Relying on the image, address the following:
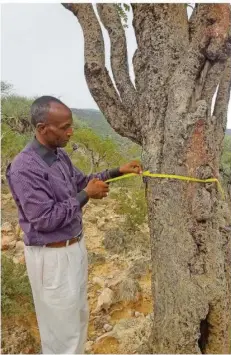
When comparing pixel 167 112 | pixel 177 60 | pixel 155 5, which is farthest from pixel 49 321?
pixel 155 5

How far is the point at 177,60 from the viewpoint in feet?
7.82

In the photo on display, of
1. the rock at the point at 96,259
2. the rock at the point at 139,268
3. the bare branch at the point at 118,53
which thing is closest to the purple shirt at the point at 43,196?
the bare branch at the point at 118,53

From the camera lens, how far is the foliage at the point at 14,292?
3818 millimetres

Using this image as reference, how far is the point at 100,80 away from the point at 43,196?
3.17 ft

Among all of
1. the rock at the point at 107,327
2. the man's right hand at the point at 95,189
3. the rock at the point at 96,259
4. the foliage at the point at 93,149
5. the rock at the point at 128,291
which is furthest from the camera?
the foliage at the point at 93,149

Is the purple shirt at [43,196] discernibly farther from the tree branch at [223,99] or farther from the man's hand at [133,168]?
the tree branch at [223,99]

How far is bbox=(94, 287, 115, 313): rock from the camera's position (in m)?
4.12

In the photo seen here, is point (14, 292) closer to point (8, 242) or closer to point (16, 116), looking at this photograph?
point (8, 242)

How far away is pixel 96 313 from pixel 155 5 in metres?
2.99

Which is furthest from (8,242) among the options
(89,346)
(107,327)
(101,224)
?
(89,346)

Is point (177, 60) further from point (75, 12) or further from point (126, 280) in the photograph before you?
point (126, 280)

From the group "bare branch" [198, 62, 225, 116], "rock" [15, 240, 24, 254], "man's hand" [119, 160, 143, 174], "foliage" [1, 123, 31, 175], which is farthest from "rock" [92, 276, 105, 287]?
"foliage" [1, 123, 31, 175]

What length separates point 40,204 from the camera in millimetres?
2133

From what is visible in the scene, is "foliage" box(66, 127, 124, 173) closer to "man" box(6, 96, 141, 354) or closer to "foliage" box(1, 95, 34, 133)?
"foliage" box(1, 95, 34, 133)
